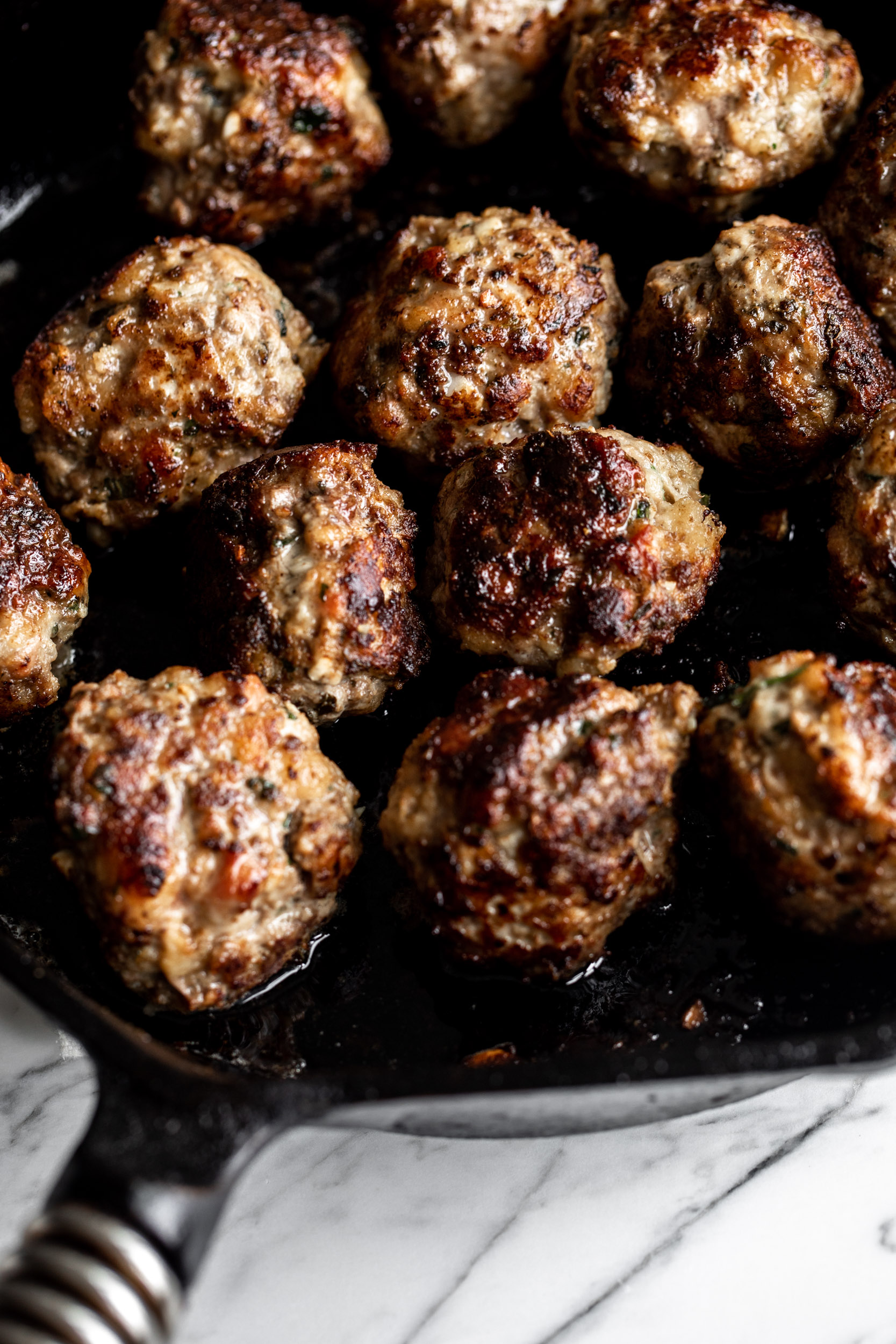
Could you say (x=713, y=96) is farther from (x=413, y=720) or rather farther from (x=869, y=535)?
(x=413, y=720)

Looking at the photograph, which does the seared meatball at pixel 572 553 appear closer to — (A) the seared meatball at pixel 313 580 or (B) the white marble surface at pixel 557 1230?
(A) the seared meatball at pixel 313 580

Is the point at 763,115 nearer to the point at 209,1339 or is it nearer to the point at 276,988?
the point at 276,988

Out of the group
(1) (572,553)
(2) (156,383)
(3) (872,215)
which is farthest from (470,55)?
(1) (572,553)

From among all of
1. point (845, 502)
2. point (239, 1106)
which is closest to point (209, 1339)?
point (239, 1106)

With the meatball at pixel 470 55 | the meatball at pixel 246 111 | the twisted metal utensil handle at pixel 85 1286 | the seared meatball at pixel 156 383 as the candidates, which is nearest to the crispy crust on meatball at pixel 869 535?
the seared meatball at pixel 156 383

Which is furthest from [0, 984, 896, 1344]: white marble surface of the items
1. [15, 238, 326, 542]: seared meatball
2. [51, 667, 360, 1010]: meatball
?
[15, 238, 326, 542]: seared meatball

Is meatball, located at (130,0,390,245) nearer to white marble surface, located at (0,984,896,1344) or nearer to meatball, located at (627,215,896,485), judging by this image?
meatball, located at (627,215,896,485)
